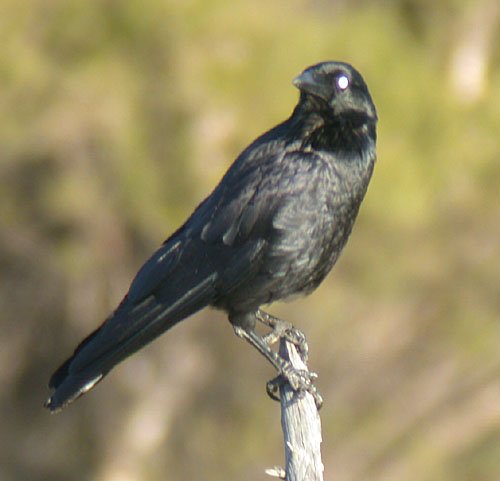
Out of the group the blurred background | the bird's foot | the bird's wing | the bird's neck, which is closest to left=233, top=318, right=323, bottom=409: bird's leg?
the bird's foot

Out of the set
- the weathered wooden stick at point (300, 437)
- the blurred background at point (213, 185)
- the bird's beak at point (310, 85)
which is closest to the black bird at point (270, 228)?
the bird's beak at point (310, 85)

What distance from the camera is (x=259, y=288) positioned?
6.11 m

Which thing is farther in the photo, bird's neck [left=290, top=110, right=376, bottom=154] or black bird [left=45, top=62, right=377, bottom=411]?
bird's neck [left=290, top=110, right=376, bottom=154]

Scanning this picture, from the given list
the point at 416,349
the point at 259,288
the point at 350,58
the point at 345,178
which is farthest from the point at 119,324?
the point at 416,349

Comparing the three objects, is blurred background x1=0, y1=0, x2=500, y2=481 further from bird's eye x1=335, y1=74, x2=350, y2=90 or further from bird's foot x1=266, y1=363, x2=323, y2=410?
bird's foot x1=266, y1=363, x2=323, y2=410

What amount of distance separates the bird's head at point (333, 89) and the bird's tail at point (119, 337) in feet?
2.61

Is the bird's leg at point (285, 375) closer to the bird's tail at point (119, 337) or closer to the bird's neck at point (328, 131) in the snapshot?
the bird's tail at point (119, 337)

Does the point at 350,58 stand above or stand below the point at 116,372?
above

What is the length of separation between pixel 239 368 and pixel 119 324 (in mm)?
6198

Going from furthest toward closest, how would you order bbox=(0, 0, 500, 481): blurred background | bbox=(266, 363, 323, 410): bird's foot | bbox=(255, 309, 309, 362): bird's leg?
bbox=(0, 0, 500, 481): blurred background, bbox=(255, 309, 309, 362): bird's leg, bbox=(266, 363, 323, 410): bird's foot

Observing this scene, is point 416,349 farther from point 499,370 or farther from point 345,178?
point 345,178

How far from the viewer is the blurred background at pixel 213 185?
11141 mm

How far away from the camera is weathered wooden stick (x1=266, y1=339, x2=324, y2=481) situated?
5285 millimetres

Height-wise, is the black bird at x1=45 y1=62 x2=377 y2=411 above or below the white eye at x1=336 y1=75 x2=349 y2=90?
below
